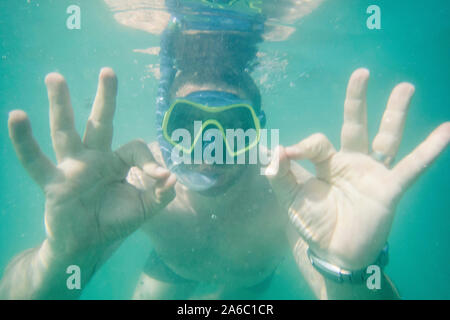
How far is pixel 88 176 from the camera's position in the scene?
2.23 m

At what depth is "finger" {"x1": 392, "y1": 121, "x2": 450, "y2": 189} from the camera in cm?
200

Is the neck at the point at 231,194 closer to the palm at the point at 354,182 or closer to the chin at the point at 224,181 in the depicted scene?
the chin at the point at 224,181

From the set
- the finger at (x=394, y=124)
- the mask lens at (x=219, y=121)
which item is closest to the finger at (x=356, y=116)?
the finger at (x=394, y=124)

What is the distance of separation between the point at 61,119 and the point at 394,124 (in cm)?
268

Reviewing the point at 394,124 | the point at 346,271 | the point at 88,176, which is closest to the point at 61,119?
the point at 88,176

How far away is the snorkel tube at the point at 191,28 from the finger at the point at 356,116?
4.57 feet

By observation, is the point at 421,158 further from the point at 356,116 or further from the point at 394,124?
the point at 356,116

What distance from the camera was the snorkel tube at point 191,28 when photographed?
9.87ft

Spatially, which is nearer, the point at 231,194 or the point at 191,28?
the point at 231,194

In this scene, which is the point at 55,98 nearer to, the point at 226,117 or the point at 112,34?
A: the point at 226,117

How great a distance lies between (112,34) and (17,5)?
3.14m

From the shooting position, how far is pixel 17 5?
9.56 m
